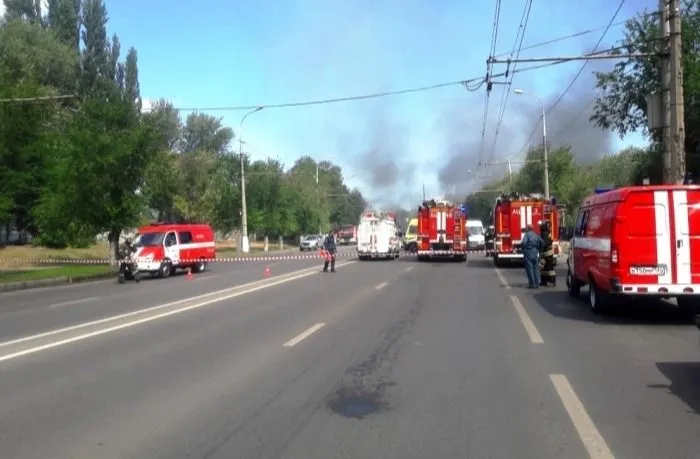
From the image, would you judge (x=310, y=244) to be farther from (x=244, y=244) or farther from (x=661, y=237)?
(x=661, y=237)

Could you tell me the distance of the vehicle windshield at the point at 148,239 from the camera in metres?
32.1

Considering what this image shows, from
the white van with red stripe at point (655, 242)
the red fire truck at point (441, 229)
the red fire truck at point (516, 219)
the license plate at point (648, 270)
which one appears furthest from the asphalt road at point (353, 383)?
the red fire truck at point (441, 229)

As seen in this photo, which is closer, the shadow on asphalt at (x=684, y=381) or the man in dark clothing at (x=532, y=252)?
the shadow on asphalt at (x=684, y=381)

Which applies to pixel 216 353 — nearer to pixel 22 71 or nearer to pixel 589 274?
pixel 589 274

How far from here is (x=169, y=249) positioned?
32.5 m

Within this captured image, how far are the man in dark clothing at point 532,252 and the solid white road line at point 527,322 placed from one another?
262 cm

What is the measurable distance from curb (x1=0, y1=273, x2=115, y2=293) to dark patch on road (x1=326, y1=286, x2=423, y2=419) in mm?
19919

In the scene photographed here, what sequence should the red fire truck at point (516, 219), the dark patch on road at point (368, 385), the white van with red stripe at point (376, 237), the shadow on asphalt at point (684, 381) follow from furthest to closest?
the white van with red stripe at point (376, 237), the red fire truck at point (516, 219), the shadow on asphalt at point (684, 381), the dark patch on road at point (368, 385)

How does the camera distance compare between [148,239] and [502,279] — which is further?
[148,239]

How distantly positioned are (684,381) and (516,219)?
2407cm

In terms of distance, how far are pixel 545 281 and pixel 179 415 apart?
16570 mm

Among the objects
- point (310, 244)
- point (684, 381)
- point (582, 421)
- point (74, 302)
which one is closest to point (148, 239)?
point (74, 302)

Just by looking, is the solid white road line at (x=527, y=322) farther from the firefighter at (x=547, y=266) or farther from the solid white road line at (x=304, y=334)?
the firefighter at (x=547, y=266)

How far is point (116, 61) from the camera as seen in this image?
194 ft
